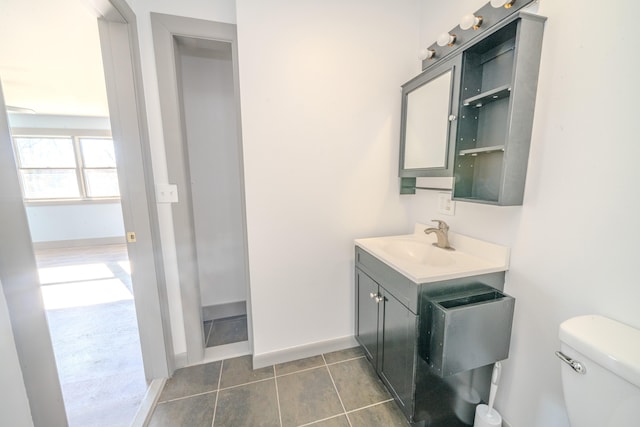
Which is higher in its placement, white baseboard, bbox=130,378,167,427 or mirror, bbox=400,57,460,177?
mirror, bbox=400,57,460,177

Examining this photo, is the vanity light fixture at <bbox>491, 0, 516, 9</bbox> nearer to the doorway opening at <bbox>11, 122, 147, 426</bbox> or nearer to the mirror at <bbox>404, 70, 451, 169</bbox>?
the mirror at <bbox>404, 70, 451, 169</bbox>

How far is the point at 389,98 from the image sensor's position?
1693mm

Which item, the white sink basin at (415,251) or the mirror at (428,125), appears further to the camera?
the white sink basin at (415,251)

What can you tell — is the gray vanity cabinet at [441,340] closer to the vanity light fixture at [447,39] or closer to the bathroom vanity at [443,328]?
the bathroom vanity at [443,328]

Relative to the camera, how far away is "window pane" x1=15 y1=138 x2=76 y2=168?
4.36 metres

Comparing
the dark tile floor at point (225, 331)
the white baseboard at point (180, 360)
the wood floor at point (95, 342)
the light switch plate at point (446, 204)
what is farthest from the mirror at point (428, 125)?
the wood floor at point (95, 342)

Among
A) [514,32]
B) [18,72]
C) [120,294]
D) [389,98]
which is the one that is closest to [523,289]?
[514,32]

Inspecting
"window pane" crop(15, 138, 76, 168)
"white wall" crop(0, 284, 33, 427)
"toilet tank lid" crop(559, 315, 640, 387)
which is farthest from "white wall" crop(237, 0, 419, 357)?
"window pane" crop(15, 138, 76, 168)

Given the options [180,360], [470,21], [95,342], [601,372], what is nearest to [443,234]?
[601,372]

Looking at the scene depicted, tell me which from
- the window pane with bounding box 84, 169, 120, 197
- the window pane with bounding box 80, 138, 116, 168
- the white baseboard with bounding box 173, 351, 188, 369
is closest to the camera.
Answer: the white baseboard with bounding box 173, 351, 188, 369

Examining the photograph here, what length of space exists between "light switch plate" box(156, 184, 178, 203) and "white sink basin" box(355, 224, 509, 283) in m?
1.21

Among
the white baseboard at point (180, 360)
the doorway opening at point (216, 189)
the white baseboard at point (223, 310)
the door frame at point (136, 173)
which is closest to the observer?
the door frame at point (136, 173)

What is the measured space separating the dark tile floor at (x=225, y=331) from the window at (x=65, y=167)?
3.81 meters

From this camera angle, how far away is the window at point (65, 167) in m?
4.43
